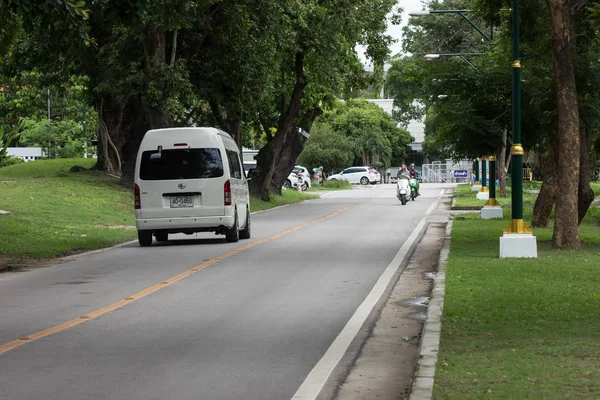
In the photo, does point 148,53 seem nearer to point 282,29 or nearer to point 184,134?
point 282,29

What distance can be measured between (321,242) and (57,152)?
43831mm

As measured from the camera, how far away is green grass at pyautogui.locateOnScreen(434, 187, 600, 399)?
25.0 feet

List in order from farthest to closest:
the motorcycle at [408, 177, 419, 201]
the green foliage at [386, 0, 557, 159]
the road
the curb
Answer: the motorcycle at [408, 177, 419, 201]
the green foliage at [386, 0, 557, 159]
the road
the curb

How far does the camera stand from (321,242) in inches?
921

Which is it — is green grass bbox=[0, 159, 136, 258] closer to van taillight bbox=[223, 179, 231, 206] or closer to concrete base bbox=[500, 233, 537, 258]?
van taillight bbox=[223, 179, 231, 206]

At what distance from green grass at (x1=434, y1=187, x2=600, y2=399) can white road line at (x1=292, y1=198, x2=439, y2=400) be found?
0.88 m

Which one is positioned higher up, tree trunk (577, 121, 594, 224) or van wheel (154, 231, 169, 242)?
tree trunk (577, 121, 594, 224)

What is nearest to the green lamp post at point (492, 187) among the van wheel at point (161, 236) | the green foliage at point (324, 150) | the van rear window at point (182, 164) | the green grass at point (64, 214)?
the green grass at point (64, 214)

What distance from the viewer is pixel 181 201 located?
22.0m

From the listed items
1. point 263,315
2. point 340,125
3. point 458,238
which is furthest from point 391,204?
point 340,125

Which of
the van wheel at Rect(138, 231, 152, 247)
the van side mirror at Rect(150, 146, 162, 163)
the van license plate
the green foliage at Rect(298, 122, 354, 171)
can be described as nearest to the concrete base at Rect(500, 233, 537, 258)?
the van license plate

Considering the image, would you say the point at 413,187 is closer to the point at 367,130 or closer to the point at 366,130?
the point at 366,130

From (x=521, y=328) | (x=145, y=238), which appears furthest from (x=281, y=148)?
(x=521, y=328)

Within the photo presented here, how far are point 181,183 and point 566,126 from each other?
7577mm
